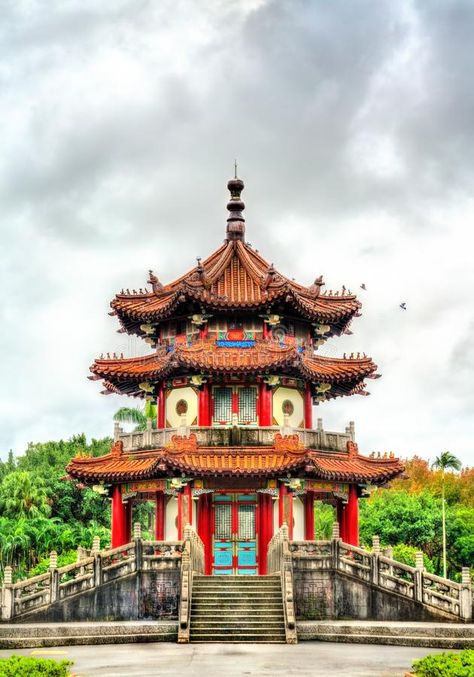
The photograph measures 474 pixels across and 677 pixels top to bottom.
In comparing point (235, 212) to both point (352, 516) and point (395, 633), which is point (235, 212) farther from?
point (395, 633)

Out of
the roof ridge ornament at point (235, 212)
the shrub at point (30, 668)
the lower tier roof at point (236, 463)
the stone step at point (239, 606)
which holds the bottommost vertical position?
the shrub at point (30, 668)

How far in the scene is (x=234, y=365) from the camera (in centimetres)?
3644

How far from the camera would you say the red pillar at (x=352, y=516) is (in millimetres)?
38250

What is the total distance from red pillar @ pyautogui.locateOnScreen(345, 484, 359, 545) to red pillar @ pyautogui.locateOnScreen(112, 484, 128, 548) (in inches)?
331

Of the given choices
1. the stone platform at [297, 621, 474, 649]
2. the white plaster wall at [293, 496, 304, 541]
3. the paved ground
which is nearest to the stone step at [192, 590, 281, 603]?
the stone platform at [297, 621, 474, 649]

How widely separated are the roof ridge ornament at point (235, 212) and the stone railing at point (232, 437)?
29.5 feet

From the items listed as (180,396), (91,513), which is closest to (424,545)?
(91,513)

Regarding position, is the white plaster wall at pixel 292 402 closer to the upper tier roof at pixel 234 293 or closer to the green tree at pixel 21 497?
the upper tier roof at pixel 234 293

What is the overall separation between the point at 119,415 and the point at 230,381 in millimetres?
40134

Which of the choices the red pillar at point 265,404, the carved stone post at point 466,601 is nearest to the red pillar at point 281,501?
the red pillar at point 265,404

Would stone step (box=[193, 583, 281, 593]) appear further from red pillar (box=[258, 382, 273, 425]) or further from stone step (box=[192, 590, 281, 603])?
red pillar (box=[258, 382, 273, 425])

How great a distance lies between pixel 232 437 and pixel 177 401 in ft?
10.8

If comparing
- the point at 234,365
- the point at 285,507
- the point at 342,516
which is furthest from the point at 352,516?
the point at 234,365

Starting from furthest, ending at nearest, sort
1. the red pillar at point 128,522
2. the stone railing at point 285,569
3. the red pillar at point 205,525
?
the red pillar at point 128,522 → the red pillar at point 205,525 → the stone railing at point 285,569
